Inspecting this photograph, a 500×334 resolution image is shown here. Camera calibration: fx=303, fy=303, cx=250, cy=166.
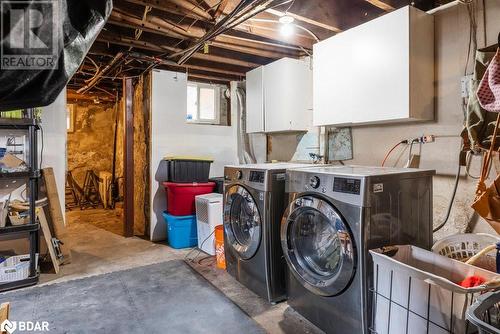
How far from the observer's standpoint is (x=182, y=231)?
3.51 metres

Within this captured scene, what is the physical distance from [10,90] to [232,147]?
11.7 feet

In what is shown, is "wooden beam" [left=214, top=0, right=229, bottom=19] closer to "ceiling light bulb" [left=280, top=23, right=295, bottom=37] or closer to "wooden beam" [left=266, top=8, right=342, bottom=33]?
"wooden beam" [left=266, top=8, right=342, bottom=33]

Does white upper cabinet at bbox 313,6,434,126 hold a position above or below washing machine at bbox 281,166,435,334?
above

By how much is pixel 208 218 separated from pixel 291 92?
1.62 metres

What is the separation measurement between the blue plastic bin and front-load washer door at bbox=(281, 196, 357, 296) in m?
1.78

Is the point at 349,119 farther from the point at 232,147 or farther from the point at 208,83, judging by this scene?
the point at 208,83

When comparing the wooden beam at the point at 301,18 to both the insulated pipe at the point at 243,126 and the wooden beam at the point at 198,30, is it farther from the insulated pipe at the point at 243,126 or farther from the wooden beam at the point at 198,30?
the insulated pipe at the point at 243,126

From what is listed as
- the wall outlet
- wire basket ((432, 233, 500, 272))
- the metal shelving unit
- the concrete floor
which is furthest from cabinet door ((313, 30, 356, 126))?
the metal shelving unit

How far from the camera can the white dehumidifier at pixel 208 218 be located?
10.4 feet

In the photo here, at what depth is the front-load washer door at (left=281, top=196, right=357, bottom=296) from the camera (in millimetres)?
1610

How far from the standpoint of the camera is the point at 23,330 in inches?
73.9

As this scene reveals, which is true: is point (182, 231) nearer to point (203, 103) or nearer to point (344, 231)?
point (203, 103)

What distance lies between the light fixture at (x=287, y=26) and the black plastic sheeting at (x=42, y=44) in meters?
1.76

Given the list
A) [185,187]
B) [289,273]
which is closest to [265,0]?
[289,273]
